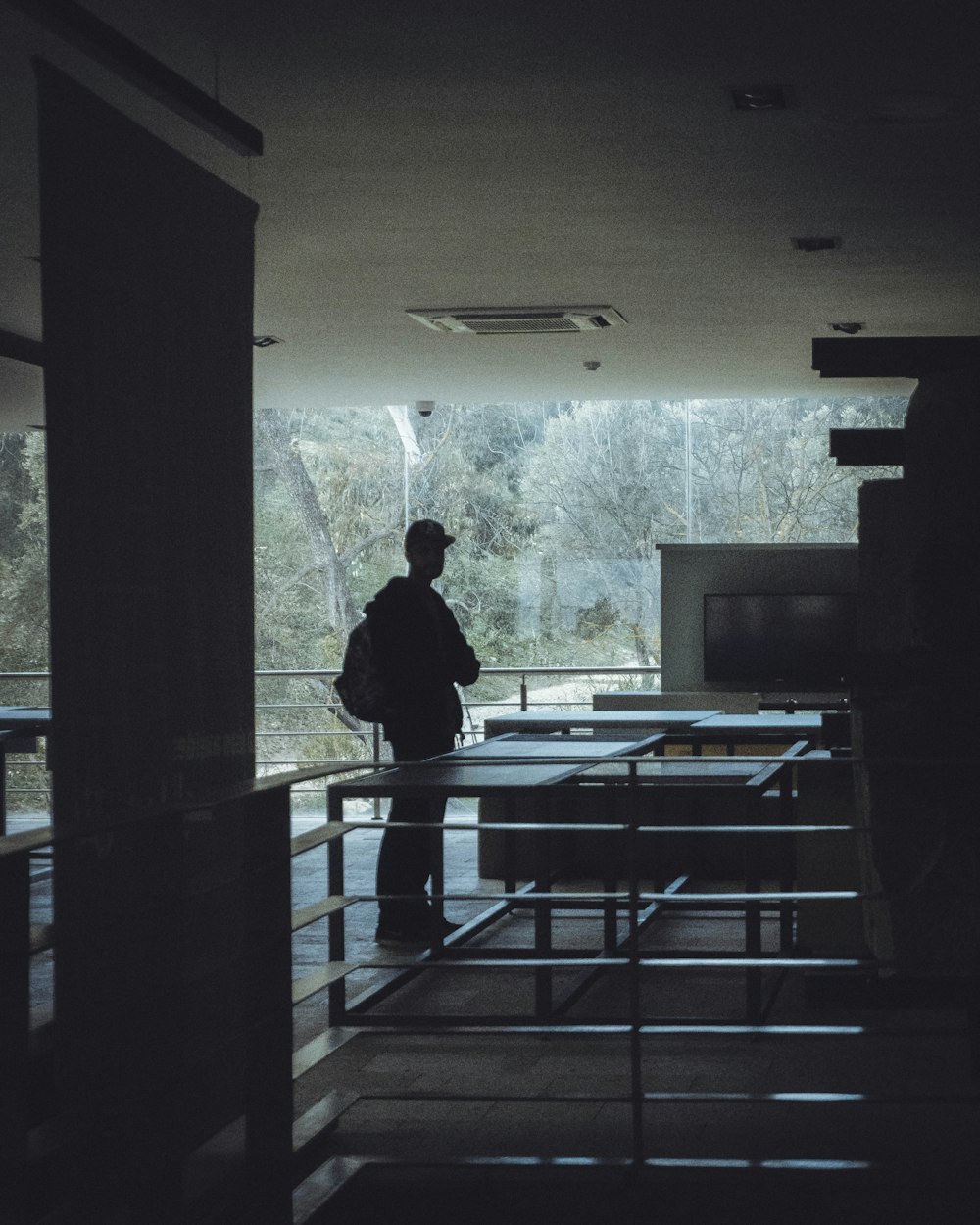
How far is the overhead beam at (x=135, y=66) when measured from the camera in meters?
2.29

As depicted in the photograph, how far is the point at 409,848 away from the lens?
4.27m

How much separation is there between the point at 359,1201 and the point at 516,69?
222cm

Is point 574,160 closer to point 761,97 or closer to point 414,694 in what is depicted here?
point 761,97

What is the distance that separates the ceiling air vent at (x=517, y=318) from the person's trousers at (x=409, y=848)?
1.85 meters

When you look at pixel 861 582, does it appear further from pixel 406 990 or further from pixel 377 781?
pixel 406 990

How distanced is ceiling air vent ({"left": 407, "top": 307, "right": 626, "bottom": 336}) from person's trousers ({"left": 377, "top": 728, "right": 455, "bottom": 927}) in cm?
185

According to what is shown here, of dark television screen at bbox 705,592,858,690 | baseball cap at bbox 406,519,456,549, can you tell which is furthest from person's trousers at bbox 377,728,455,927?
dark television screen at bbox 705,592,858,690

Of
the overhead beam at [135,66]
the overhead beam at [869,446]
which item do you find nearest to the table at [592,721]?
the overhead beam at [869,446]

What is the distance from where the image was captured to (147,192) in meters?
2.69

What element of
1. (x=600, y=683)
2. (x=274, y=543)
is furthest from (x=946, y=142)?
(x=274, y=543)

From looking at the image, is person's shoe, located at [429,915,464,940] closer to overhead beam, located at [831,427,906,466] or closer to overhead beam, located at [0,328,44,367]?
overhead beam, located at [831,427,906,466]

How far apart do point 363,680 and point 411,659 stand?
0.15 m

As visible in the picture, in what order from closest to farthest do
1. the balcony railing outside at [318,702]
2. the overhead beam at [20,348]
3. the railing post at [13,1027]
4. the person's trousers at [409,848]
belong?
1. the railing post at [13,1027]
2. the person's trousers at [409,848]
3. the overhead beam at [20,348]
4. the balcony railing outside at [318,702]

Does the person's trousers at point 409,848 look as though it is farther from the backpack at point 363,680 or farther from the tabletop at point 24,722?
the tabletop at point 24,722
